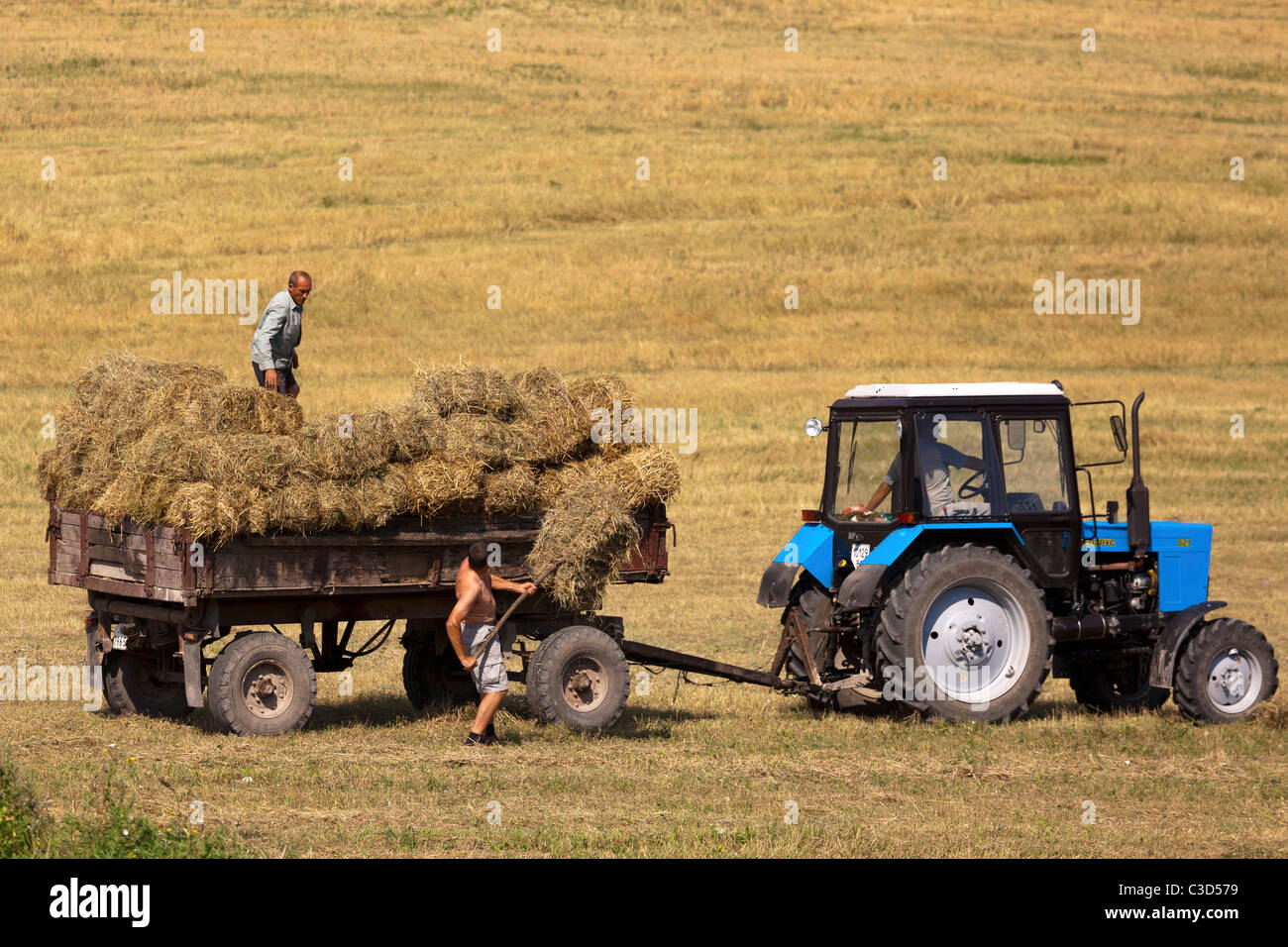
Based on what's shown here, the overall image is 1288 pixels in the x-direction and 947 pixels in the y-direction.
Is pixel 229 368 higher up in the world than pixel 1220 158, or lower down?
lower down

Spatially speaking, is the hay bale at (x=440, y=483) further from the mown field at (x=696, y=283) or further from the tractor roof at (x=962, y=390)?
the tractor roof at (x=962, y=390)

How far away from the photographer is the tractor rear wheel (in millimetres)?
11758

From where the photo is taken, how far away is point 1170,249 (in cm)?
4734

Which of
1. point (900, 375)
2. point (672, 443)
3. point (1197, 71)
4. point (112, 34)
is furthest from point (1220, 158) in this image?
point (112, 34)

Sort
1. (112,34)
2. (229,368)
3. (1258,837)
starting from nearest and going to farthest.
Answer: (1258,837), (229,368), (112,34)

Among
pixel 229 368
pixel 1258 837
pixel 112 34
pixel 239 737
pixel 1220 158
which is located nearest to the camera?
pixel 1258 837

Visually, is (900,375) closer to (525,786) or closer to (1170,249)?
(1170,249)

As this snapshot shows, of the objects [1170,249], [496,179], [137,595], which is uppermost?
[496,179]

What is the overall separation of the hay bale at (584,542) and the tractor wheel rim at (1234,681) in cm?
442

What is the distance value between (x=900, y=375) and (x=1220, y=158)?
2773cm

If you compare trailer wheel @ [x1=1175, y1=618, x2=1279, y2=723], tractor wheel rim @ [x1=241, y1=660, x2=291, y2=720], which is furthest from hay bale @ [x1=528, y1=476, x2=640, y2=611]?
trailer wheel @ [x1=1175, y1=618, x2=1279, y2=723]

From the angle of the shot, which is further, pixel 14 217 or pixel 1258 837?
pixel 14 217

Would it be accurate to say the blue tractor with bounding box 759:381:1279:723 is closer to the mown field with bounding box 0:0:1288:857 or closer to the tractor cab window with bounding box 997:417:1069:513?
the tractor cab window with bounding box 997:417:1069:513

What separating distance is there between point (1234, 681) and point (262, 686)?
7067mm
